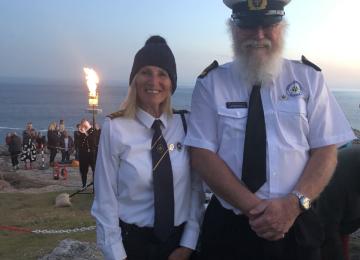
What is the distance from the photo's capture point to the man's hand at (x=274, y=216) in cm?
236

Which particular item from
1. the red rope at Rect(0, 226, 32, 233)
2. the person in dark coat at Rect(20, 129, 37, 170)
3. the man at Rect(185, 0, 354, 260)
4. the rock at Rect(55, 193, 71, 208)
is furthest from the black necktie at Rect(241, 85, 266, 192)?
the person in dark coat at Rect(20, 129, 37, 170)

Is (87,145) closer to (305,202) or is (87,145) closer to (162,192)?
(162,192)

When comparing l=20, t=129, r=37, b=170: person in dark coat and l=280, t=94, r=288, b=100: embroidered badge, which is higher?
l=280, t=94, r=288, b=100: embroidered badge

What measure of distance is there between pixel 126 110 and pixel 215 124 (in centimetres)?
55

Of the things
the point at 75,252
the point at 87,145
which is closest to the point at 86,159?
the point at 87,145

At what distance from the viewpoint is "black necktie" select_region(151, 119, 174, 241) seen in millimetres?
2729

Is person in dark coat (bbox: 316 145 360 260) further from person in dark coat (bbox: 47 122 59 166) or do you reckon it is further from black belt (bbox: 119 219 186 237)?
person in dark coat (bbox: 47 122 59 166)

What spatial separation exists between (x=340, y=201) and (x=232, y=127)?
117cm

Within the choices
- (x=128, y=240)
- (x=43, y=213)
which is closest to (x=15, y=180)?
(x=43, y=213)

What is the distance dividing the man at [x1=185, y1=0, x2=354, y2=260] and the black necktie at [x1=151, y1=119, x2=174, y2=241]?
19 cm

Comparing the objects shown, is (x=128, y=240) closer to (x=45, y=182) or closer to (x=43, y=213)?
(x=43, y=213)

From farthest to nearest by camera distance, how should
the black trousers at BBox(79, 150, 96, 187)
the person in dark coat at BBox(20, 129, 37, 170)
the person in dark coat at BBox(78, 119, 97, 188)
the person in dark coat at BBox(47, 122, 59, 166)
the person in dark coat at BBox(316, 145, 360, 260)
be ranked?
the person in dark coat at BBox(47, 122, 59, 166) < the person in dark coat at BBox(20, 129, 37, 170) < the black trousers at BBox(79, 150, 96, 187) < the person in dark coat at BBox(78, 119, 97, 188) < the person in dark coat at BBox(316, 145, 360, 260)

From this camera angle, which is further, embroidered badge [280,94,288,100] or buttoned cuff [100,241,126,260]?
buttoned cuff [100,241,126,260]

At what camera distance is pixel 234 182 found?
2482mm
